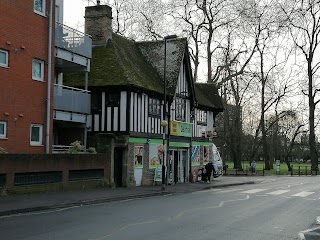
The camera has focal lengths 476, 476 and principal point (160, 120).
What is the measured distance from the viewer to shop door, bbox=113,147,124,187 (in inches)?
1060

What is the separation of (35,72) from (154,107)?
8978 mm

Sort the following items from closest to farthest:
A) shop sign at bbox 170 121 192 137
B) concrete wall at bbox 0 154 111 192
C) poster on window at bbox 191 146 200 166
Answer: concrete wall at bbox 0 154 111 192, shop sign at bbox 170 121 192 137, poster on window at bbox 191 146 200 166

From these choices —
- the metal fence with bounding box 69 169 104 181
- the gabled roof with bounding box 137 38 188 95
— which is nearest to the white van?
the gabled roof with bounding box 137 38 188 95

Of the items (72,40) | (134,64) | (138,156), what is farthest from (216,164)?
(72,40)

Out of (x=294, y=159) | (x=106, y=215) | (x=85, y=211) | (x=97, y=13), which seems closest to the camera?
(x=106, y=215)

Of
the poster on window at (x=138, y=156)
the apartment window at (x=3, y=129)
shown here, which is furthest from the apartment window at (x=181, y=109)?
the apartment window at (x=3, y=129)

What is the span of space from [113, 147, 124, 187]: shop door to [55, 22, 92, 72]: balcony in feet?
16.3

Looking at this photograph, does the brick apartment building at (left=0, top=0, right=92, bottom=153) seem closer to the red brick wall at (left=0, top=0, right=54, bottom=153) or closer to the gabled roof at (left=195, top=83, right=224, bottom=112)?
the red brick wall at (left=0, top=0, right=54, bottom=153)

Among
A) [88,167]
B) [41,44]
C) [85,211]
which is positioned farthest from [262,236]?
[41,44]

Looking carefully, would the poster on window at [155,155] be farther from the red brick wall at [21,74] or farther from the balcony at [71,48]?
the red brick wall at [21,74]

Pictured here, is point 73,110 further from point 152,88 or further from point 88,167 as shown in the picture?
point 152,88

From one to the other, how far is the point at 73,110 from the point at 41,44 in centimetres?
407

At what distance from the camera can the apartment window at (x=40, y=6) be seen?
74.7 ft

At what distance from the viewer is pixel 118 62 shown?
28.6 m
